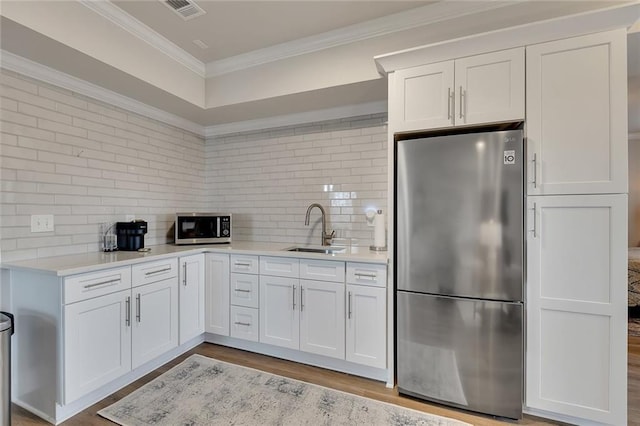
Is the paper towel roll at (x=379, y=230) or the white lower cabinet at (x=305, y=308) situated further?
the paper towel roll at (x=379, y=230)

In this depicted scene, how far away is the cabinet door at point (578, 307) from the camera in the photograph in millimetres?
1644

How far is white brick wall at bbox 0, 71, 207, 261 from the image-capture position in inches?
79.1

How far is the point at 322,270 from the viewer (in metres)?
2.39

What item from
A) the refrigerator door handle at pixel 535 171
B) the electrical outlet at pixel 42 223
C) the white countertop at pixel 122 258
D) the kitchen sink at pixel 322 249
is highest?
the refrigerator door handle at pixel 535 171

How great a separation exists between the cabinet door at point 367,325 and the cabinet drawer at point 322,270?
13 centimetres

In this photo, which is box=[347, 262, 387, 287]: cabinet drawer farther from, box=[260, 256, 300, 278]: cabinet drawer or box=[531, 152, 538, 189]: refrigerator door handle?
box=[531, 152, 538, 189]: refrigerator door handle

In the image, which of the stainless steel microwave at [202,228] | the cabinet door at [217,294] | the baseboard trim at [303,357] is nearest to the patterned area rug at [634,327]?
the baseboard trim at [303,357]

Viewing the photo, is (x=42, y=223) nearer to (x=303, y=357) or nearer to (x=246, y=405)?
(x=246, y=405)

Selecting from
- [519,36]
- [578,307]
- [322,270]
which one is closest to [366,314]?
[322,270]

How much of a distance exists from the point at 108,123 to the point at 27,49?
0.74 meters

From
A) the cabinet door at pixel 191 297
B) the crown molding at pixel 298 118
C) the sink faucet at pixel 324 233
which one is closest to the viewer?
the cabinet door at pixel 191 297

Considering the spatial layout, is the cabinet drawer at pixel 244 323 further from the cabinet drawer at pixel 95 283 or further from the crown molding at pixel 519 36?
the crown molding at pixel 519 36

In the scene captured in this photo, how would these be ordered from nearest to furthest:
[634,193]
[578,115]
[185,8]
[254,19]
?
[578,115]
[185,8]
[254,19]
[634,193]

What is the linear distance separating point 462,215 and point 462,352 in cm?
85
